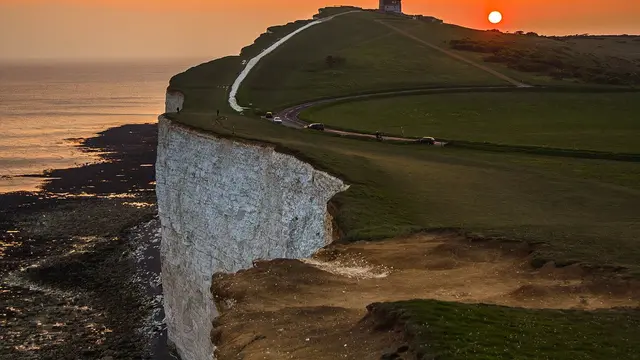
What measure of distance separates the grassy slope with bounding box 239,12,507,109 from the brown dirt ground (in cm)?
5209

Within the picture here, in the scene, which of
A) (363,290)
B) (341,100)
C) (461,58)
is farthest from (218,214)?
(461,58)

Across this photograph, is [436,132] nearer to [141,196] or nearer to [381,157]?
[381,157]

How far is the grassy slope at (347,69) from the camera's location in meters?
81.2

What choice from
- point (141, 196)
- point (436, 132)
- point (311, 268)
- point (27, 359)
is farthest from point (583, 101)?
point (311, 268)

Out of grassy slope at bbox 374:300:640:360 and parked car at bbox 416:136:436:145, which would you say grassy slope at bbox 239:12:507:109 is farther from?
grassy slope at bbox 374:300:640:360

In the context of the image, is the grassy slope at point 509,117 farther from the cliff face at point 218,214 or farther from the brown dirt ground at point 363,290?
the brown dirt ground at point 363,290

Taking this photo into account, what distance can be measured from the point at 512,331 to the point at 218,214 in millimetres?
27983

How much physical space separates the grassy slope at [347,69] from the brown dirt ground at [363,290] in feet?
171

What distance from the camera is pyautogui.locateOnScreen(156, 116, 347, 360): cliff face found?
3219cm

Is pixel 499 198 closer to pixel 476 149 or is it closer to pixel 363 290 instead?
pixel 363 290

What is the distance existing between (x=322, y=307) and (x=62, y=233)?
54967 millimetres

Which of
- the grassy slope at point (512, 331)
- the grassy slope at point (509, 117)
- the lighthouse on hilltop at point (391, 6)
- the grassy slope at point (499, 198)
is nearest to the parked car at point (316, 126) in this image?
the grassy slope at point (509, 117)

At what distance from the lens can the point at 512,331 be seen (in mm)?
14008

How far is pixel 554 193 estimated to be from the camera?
3122 centimetres
